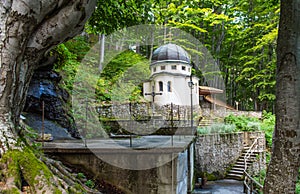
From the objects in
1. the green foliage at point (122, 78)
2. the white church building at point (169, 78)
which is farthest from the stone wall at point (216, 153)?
the white church building at point (169, 78)

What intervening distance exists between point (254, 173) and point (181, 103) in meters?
9.45

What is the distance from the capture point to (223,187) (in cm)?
1091

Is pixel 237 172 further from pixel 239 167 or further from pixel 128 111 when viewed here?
pixel 128 111

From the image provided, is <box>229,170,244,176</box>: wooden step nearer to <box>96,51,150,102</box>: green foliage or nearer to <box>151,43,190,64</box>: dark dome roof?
<box>96,51,150,102</box>: green foliage

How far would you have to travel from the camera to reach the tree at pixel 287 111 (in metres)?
3.20

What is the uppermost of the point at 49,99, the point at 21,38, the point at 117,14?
the point at 117,14

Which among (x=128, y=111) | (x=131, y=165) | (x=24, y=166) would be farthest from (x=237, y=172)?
(x=24, y=166)

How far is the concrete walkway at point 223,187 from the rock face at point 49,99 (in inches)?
220

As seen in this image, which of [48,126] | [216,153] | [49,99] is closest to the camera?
[48,126]

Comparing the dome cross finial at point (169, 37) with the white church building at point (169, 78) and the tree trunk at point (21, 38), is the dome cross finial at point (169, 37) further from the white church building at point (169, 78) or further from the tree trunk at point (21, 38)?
the tree trunk at point (21, 38)

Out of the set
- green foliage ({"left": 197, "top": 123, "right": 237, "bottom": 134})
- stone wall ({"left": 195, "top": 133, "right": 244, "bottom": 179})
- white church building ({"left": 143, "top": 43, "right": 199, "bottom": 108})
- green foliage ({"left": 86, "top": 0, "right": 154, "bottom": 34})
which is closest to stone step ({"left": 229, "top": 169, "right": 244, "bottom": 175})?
stone wall ({"left": 195, "top": 133, "right": 244, "bottom": 179})

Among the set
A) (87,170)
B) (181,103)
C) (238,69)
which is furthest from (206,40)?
(87,170)

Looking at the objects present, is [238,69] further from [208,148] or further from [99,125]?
[99,125]

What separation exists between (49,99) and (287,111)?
7.46m
